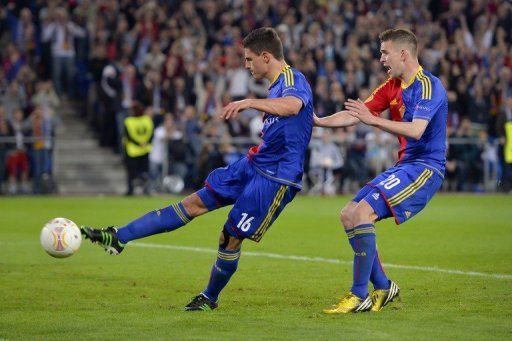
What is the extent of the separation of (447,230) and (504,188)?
10660 mm

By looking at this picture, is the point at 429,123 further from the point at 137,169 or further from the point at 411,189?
the point at 137,169

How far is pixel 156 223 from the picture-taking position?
30.4 feet

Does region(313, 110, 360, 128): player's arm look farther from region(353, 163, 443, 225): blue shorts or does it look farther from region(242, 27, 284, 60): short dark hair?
region(242, 27, 284, 60): short dark hair

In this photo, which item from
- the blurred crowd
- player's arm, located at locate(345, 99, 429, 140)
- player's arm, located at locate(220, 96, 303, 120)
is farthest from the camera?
the blurred crowd

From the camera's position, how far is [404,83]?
9383 millimetres

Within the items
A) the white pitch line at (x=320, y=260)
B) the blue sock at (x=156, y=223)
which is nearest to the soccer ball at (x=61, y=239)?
the blue sock at (x=156, y=223)

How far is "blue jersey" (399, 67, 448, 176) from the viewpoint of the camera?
9125 millimetres

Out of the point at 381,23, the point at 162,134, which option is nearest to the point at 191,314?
the point at 162,134

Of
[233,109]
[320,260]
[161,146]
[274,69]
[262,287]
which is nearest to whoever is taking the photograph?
[233,109]

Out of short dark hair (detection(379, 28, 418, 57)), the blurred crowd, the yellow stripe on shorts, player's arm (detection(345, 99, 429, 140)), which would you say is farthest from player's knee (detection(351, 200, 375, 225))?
the blurred crowd

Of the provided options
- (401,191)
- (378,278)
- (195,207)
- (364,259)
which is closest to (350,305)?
(364,259)

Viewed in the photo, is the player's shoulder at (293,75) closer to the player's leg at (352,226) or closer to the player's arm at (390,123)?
the player's arm at (390,123)

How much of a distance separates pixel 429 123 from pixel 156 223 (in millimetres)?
2416

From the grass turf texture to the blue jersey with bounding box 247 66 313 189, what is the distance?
1131 millimetres
